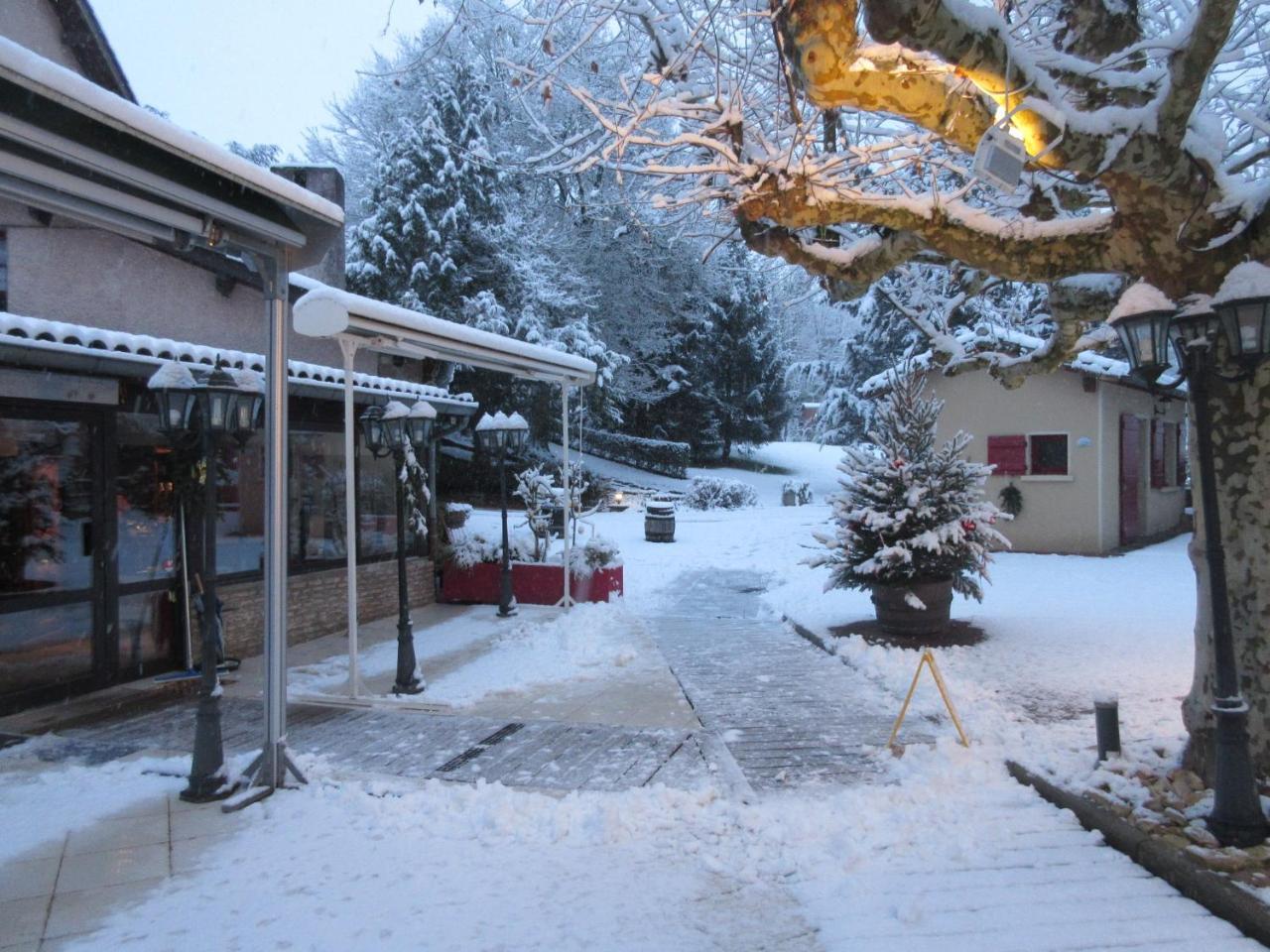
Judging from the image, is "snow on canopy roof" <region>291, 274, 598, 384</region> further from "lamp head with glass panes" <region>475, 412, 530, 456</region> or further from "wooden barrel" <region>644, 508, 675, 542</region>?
"wooden barrel" <region>644, 508, 675, 542</region>

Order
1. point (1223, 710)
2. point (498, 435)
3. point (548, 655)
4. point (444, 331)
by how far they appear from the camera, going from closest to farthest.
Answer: point (1223, 710) < point (444, 331) < point (548, 655) < point (498, 435)

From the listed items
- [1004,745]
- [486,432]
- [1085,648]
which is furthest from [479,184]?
[1004,745]

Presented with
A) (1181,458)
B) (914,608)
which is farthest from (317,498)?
(1181,458)

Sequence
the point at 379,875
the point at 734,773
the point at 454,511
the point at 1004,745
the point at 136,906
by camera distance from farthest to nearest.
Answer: the point at 454,511
the point at 1004,745
the point at 734,773
the point at 379,875
the point at 136,906

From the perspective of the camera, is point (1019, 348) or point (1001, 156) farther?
point (1019, 348)

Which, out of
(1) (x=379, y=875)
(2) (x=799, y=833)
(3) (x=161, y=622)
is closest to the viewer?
(1) (x=379, y=875)

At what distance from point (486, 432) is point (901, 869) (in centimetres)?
728

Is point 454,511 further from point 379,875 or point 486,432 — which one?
point 379,875

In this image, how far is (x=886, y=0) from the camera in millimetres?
3561

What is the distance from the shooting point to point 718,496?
25.6 m

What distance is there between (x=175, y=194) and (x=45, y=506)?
4175 mm

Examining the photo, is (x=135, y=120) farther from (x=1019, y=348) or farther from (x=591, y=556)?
(x=1019, y=348)

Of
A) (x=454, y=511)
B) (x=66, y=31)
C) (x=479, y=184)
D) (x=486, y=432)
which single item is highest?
(x=479, y=184)

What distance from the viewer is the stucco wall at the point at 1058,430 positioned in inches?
570
